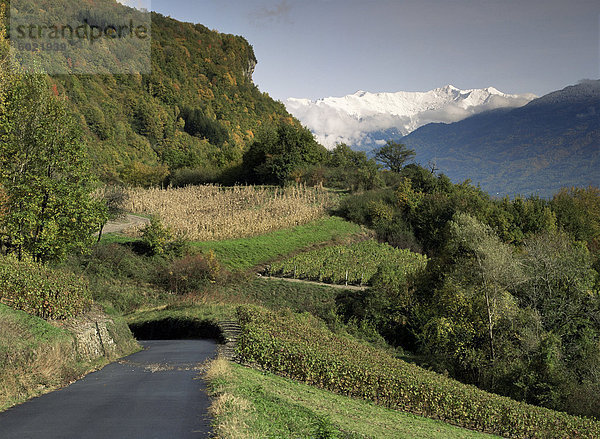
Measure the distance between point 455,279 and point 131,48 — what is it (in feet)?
385

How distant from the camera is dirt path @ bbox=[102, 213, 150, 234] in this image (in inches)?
1534

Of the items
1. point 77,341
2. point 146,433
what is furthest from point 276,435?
point 77,341

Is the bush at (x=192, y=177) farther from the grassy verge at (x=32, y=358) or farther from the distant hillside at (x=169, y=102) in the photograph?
the grassy verge at (x=32, y=358)

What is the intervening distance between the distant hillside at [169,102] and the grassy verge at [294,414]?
5640 centimetres

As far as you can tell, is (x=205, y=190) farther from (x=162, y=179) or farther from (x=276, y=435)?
(x=276, y=435)

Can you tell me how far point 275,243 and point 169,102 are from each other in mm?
87571

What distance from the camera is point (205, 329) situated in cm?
1989

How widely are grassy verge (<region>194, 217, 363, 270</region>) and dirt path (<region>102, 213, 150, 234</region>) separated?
21.4 feet

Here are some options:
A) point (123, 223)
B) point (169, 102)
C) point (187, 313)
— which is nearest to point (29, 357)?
point (187, 313)

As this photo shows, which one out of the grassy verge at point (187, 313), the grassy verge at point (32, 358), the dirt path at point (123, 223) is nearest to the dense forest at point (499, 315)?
the grassy verge at point (187, 313)

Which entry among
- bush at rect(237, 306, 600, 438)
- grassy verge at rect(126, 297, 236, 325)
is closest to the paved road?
bush at rect(237, 306, 600, 438)

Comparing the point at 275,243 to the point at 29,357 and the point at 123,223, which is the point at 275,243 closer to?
the point at 123,223

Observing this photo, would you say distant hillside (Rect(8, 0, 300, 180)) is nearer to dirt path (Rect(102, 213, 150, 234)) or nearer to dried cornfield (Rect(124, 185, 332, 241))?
dried cornfield (Rect(124, 185, 332, 241))

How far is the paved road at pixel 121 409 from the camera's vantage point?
7285mm
